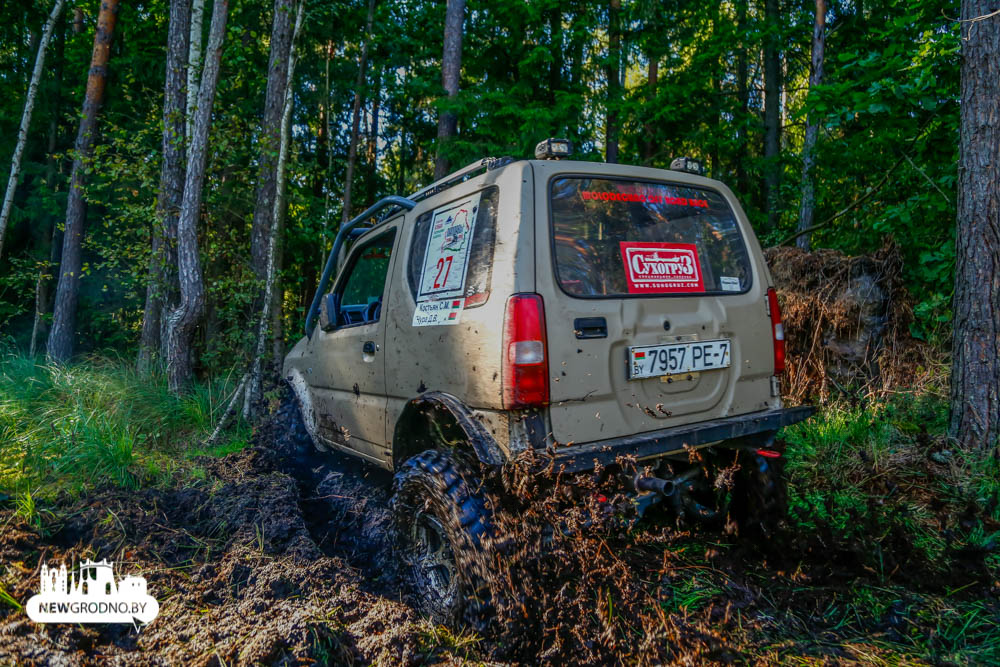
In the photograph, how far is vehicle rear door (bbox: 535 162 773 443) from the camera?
98.3 inches

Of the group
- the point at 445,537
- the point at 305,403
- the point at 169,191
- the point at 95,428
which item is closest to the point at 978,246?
the point at 445,537

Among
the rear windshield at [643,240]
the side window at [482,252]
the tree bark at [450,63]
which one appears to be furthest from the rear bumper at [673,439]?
the tree bark at [450,63]

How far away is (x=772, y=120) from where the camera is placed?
49.0 feet

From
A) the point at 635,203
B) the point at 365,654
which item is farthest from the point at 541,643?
the point at 635,203

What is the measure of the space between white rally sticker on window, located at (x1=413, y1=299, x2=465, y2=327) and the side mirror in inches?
45.6

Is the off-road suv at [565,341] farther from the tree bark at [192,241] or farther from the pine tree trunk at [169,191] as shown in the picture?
the pine tree trunk at [169,191]

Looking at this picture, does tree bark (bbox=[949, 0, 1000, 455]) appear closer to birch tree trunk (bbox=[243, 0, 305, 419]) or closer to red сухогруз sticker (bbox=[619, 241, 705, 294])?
red сухогруз sticker (bbox=[619, 241, 705, 294])

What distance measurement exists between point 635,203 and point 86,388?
5879 mm

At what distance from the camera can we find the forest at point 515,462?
8.02ft

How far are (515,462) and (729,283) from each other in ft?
5.09

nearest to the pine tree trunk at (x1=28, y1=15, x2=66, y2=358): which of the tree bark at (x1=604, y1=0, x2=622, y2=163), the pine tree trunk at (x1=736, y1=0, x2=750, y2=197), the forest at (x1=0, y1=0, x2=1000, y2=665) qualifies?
the forest at (x1=0, y1=0, x2=1000, y2=665)

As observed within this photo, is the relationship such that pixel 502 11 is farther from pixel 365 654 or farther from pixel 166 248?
pixel 365 654

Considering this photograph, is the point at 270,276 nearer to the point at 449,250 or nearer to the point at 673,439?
the point at 449,250

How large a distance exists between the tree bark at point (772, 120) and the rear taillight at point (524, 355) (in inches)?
508
